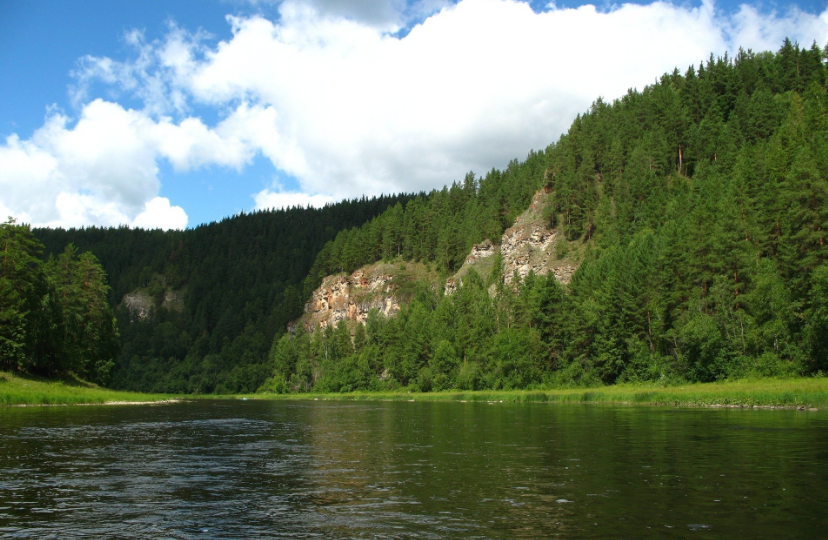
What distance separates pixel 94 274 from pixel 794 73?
164 m

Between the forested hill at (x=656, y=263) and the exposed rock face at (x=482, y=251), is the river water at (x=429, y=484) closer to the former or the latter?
the forested hill at (x=656, y=263)

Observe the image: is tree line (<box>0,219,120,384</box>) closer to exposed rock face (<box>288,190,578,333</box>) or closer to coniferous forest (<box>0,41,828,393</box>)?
coniferous forest (<box>0,41,828,393</box>)

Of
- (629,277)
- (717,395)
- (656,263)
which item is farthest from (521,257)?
(717,395)

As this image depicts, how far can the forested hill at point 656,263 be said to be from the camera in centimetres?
6662

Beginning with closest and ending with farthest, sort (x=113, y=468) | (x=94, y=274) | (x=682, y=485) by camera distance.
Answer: (x=682, y=485), (x=113, y=468), (x=94, y=274)

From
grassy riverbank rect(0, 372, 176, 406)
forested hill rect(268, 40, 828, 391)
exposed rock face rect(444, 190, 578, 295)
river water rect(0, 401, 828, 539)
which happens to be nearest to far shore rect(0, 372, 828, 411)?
grassy riverbank rect(0, 372, 176, 406)

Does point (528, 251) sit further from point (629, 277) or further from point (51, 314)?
point (51, 314)

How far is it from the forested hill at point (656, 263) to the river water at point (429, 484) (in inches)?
1401

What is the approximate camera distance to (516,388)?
107562 millimetres

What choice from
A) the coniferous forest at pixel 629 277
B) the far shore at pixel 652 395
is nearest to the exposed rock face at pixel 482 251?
the coniferous forest at pixel 629 277

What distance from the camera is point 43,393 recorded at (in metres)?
64.5

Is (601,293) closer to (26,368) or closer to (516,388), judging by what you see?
(516,388)

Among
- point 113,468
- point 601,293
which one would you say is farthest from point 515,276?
point 113,468

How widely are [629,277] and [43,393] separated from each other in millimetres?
78949
